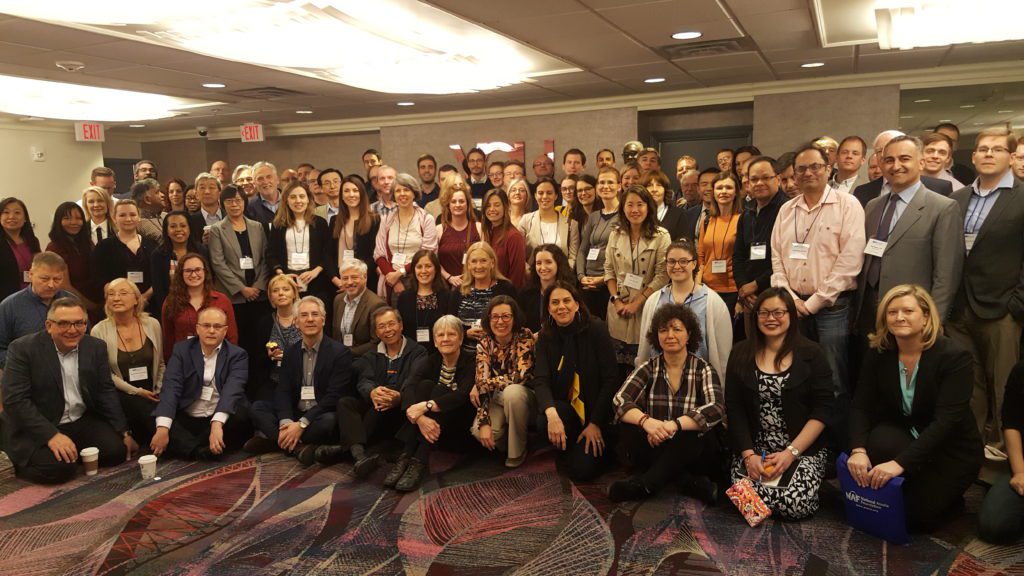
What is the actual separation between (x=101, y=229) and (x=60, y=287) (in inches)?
46.5

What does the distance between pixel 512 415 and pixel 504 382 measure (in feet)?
0.65

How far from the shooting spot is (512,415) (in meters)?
3.88

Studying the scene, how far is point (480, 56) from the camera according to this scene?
5.90m

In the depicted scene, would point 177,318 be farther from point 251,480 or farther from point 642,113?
point 642,113

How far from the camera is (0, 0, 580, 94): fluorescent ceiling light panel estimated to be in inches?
167

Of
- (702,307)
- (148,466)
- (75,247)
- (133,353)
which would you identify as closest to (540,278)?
(702,307)

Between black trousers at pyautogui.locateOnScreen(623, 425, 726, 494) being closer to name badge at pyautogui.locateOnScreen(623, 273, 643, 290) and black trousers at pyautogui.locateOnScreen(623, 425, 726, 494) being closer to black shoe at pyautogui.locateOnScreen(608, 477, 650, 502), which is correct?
black shoe at pyautogui.locateOnScreen(608, 477, 650, 502)

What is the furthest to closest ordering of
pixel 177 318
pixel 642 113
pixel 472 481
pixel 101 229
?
pixel 642 113
pixel 101 229
pixel 177 318
pixel 472 481

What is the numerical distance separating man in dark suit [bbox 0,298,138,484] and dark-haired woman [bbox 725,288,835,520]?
11.8ft

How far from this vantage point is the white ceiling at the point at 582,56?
4.43 meters

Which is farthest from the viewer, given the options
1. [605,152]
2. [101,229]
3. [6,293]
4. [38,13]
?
[605,152]

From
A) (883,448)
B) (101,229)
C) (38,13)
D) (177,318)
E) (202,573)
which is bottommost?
(202,573)

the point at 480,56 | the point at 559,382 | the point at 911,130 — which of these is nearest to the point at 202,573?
the point at 559,382

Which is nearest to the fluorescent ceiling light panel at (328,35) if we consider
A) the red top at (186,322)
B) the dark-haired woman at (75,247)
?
the dark-haired woman at (75,247)
